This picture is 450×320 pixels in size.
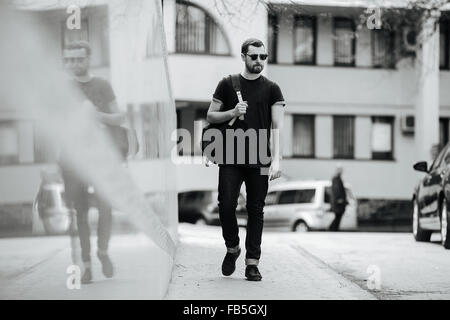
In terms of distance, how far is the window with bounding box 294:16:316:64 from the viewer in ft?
99.1

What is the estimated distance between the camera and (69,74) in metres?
3.28

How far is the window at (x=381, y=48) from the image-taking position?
29.8 metres

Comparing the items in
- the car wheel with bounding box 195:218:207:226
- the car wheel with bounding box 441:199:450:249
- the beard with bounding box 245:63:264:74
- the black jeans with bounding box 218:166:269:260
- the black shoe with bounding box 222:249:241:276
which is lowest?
the car wheel with bounding box 195:218:207:226

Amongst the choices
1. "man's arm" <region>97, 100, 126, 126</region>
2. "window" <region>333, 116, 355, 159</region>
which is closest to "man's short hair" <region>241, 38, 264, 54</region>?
"man's arm" <region>97, 100, 126, 126</region>

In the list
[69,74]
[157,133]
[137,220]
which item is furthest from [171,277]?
[69,74]

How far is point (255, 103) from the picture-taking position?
20.7ft

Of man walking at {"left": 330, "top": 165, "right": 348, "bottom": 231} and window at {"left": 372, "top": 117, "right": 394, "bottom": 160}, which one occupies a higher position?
window at {"left": 372, "top": 117, "right": 394, "bottom": 160}

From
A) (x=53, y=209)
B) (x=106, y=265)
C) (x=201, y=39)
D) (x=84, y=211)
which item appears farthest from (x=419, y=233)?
(x=201, y=39)

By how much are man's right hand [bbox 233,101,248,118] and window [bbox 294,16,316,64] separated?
24.3 m

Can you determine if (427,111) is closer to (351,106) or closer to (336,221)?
(351,106)

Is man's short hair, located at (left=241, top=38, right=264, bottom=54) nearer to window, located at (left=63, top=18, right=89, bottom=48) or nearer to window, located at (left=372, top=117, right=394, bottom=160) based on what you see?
window, located at (left=63, top=18, right=89, bottom=48)
